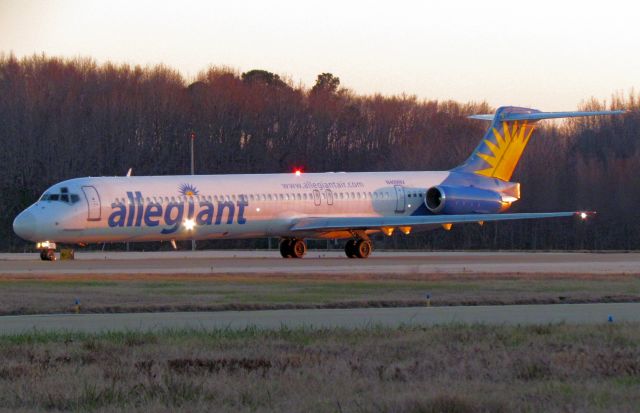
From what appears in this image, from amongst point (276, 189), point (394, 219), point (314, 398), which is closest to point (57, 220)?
point (276, 189)

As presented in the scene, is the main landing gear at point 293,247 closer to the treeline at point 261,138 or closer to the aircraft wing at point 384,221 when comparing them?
the aircraft wing at point 384,221

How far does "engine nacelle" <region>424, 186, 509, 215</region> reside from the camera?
40.9 metres

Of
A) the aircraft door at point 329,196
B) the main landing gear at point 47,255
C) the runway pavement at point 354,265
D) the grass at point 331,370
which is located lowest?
the runway pavement at point 354,265

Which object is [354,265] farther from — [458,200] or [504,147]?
[504,147]

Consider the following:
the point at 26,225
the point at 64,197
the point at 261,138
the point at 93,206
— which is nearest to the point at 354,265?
the point at 93,206

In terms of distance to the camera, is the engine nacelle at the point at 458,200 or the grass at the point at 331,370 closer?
the grass at the point at 331,370

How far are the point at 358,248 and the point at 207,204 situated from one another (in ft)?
17.8

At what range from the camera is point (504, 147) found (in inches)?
1715

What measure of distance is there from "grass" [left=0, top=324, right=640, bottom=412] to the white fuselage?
20.5m

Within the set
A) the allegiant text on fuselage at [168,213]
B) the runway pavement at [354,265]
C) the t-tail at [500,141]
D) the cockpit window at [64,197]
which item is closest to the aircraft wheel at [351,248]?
the runway pavement at [354,265]

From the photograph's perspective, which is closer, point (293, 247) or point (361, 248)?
point (361, 248)

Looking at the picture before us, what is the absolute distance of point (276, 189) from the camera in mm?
38906

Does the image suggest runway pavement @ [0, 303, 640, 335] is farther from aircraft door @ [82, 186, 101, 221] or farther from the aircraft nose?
the aircraft nose

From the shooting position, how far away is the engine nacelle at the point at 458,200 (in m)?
40.9
